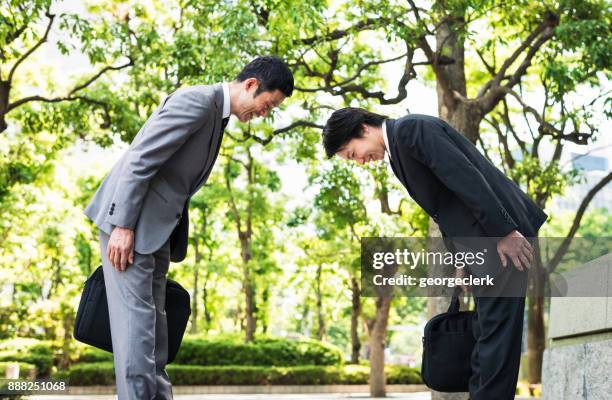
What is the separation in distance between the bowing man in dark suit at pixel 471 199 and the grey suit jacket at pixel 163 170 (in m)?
0.51

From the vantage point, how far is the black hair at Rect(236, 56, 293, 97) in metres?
2.97

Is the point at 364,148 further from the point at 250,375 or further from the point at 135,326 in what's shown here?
the point at 250,375

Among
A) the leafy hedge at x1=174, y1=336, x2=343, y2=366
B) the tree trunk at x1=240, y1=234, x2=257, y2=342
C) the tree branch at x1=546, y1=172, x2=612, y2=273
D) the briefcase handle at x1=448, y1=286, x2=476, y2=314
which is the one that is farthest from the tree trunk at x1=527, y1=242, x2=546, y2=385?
the briefcase handle at x1=448, y1=286, x2=476, y2=314

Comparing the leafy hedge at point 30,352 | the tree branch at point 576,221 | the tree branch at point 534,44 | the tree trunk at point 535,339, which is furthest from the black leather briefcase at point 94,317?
the tree trunk at point 535,339

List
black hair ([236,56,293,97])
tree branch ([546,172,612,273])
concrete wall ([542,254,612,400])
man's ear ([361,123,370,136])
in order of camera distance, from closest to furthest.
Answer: man's ear ([361,123,370,136]) < black hair ([236,56,293,97]) < concrete wall ([542,254,612,400]) < tree branch ([546,172,612,273])

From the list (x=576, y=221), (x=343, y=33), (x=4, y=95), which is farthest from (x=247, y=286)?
(x=343, y=33)

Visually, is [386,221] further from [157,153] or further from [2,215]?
[157,153]

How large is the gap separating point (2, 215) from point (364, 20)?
8.69m

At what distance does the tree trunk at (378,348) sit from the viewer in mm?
17406

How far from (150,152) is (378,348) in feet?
50.6

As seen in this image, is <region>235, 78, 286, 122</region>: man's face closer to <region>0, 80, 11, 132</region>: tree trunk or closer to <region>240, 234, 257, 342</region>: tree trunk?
<region>0, 80, 11, 132</region>: tree trunk

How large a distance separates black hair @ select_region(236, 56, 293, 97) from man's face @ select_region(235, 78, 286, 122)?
0.02 meters

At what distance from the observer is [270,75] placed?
2971mm

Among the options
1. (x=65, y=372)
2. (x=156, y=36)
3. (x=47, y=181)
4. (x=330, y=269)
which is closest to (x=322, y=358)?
(x=330, y=269)
